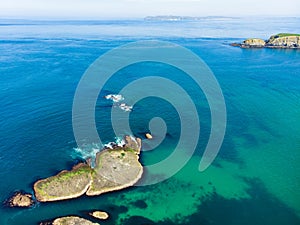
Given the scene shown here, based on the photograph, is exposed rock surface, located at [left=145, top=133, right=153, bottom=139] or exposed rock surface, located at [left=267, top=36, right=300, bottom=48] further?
exposed rock surface, located at [left=267, top=36, right=300, bottom=48]

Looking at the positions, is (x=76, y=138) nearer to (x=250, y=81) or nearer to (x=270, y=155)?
(x=270, y=155)

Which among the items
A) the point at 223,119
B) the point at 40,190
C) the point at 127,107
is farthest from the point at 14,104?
the point at 223,119

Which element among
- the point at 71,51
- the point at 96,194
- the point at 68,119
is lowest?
the point at 96,194

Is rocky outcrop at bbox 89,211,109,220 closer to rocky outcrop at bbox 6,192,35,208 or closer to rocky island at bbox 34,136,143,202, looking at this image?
rocky island at bbox 34,136,143,202

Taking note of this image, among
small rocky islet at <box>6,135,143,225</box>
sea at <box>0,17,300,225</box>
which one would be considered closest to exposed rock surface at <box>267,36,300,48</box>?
sea at <box>0,17,300,225</box>

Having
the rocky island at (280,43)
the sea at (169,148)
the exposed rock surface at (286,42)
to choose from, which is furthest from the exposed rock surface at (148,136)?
the exposed rock surface at (286,42)

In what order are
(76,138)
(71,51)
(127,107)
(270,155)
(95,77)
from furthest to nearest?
1. (71,51)
2. (95,77)
3. (127,107)
4. (76,138)
5. (270,155)

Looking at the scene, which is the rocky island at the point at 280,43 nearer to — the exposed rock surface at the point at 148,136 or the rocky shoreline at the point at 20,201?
the exposed rock surface at the point at 148,136

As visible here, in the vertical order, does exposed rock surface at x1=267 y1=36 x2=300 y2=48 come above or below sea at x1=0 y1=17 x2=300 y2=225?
above
